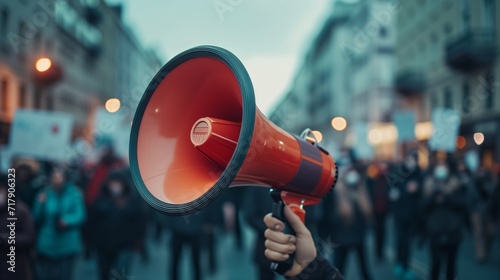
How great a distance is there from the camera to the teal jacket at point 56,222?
493cm

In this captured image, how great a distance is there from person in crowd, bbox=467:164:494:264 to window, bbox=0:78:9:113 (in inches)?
485

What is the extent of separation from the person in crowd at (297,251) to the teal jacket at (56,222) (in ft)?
11.9

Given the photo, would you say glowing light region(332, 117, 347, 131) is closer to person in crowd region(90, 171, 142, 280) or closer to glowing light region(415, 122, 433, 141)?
glowing light region(415, 122, 433, 141)

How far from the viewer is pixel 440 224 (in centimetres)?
542

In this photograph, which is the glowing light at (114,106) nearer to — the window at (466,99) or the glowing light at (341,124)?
the window at (466,99)

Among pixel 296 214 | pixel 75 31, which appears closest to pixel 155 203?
pixel 296 214

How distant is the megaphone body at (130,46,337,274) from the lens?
5.33 feet

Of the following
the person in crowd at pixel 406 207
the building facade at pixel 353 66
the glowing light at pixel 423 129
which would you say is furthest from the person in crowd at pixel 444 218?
the glowing light at pixel 423 129

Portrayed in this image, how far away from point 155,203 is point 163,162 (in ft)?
0.85

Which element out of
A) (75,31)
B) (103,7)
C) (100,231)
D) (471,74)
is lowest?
(100,231)

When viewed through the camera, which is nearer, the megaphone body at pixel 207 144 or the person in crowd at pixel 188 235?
the megaphone body at pixel 207 144

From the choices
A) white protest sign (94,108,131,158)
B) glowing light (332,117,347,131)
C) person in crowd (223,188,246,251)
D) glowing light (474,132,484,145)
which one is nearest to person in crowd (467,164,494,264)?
person in crowd (223,188,246,251)

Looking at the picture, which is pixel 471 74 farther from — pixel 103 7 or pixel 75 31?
pixel 103 7

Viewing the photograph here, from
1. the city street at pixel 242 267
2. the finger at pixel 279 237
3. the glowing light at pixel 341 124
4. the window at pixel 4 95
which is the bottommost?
the city street at pixel 242 267
